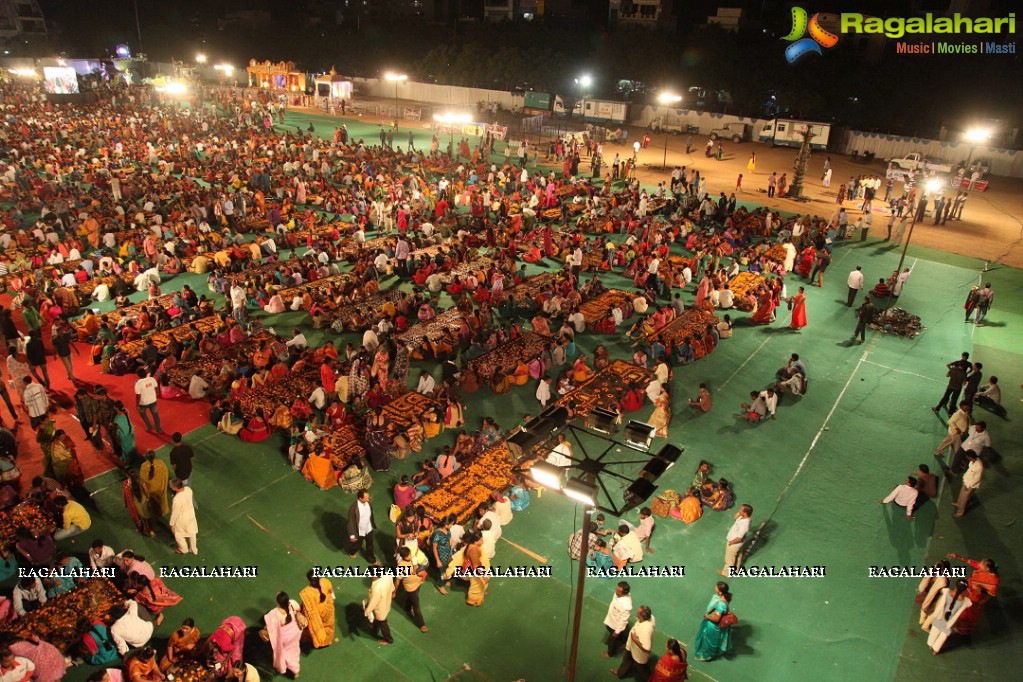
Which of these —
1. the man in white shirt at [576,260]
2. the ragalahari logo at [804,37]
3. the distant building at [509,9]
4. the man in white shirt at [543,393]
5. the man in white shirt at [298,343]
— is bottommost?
the man in white shirt at [543,393]

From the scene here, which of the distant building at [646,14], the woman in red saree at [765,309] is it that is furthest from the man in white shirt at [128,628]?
the distant building at [646,14]

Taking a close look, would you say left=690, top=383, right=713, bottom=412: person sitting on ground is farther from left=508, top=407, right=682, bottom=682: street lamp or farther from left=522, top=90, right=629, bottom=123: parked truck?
left=522, top=90, right=629, bottom=123: parked truck

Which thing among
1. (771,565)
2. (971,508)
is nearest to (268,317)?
(771,565)

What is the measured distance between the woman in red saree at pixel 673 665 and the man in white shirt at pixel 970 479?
607 cm

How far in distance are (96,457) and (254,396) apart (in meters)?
2.77

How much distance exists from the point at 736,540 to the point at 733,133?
1668 inches

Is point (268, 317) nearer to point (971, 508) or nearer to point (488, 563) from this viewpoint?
point (488, 563)

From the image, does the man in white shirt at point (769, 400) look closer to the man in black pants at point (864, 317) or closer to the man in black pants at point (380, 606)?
the man in black pants at point (864, 317)

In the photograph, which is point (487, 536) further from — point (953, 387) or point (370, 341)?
point (953, 387)

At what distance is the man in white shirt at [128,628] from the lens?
792 cm

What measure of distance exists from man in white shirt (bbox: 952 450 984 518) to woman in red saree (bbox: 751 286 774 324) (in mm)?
7605

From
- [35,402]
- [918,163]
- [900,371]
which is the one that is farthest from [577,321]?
[918,163]

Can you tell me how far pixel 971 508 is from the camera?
1108 centimetres

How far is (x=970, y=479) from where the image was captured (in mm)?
10398
